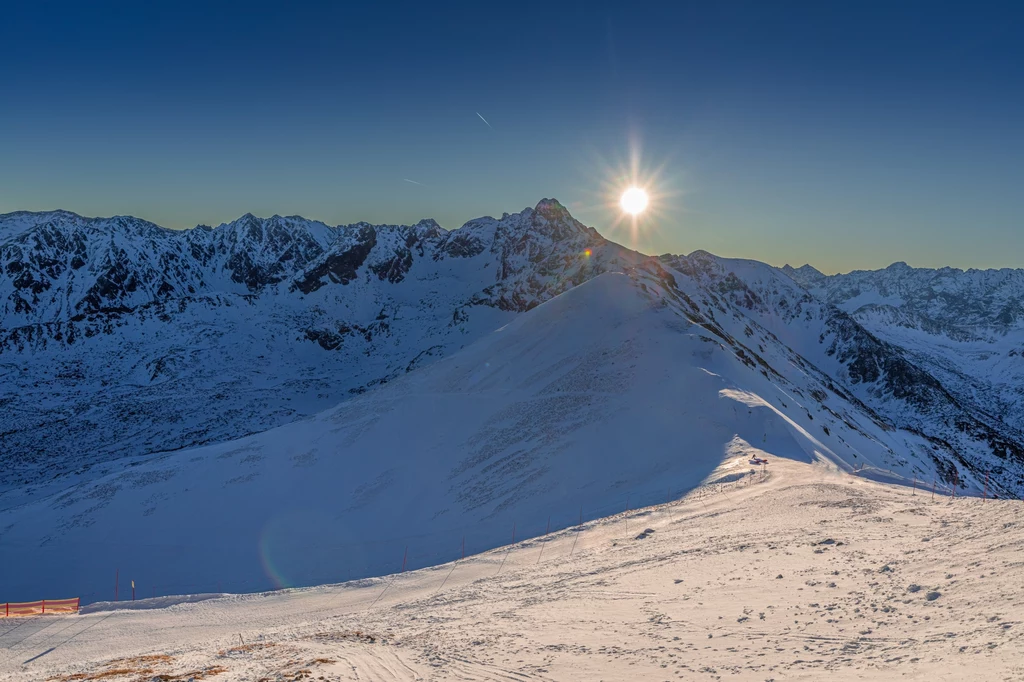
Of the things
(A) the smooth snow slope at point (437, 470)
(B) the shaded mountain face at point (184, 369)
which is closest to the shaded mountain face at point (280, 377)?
(B) the shaded mountain face at point (184, 369)

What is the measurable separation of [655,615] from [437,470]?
1499 inches

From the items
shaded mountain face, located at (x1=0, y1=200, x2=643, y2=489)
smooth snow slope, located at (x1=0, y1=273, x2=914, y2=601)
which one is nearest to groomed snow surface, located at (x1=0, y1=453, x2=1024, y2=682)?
smooth snow slope, located at (x1=0, y1=273, x2=914, y2=601)

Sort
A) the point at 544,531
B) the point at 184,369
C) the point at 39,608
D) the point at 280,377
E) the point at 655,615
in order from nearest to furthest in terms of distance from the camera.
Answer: the point at 655,615 < the point at 39,608 < the point at 544,531 < the point at 184,369 < the point at 280,377

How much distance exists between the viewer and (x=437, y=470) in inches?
2138

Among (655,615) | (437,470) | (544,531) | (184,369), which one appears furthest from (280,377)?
(655,615)

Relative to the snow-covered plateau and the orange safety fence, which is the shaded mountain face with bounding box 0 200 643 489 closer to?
the snow-covered plateau

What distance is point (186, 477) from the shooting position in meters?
60.8

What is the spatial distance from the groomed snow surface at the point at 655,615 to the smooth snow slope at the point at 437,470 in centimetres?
1190

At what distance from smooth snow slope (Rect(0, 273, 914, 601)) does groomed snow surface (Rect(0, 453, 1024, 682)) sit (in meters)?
11.9

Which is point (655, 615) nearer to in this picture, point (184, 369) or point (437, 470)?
point (437, 470)

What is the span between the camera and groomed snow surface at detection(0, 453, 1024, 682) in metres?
13.9

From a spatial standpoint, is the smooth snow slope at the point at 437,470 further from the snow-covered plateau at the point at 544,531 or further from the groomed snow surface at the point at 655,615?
the groomed snow surface at the point at 655,615

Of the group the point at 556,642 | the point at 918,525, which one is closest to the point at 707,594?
the point at 556,642

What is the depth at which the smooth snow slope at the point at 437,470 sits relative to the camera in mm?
43281
